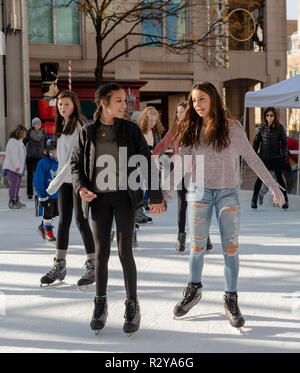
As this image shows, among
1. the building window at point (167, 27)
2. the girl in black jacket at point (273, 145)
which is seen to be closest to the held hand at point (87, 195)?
the girl in black jacket at point (273, 145)

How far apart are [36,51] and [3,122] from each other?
697 cm

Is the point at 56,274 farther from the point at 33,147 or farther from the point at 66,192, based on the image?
the point at 33,147

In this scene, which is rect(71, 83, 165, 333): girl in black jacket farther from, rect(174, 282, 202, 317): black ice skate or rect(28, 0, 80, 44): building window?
rect(28, 0, 80, 44): building window

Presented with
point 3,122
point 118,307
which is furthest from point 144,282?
point 3,122

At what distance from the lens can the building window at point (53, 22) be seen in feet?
75.3

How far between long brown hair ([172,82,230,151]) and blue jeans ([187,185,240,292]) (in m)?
0.31

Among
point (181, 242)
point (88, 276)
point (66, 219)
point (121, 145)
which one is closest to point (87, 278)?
point (88, 276)

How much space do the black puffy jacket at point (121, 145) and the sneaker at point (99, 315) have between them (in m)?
0.60

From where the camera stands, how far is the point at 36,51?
2322 cm

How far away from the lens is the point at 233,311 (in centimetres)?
416

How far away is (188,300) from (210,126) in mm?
1204

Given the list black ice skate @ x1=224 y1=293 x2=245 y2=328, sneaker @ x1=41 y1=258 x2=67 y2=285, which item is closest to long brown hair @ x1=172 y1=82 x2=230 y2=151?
black ice skate @ x1=224 y1=293 x2=245 y2=328

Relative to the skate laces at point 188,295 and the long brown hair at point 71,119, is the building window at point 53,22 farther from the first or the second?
the skate laces at point 188,295

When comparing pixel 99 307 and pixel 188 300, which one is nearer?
pixel 99 307
